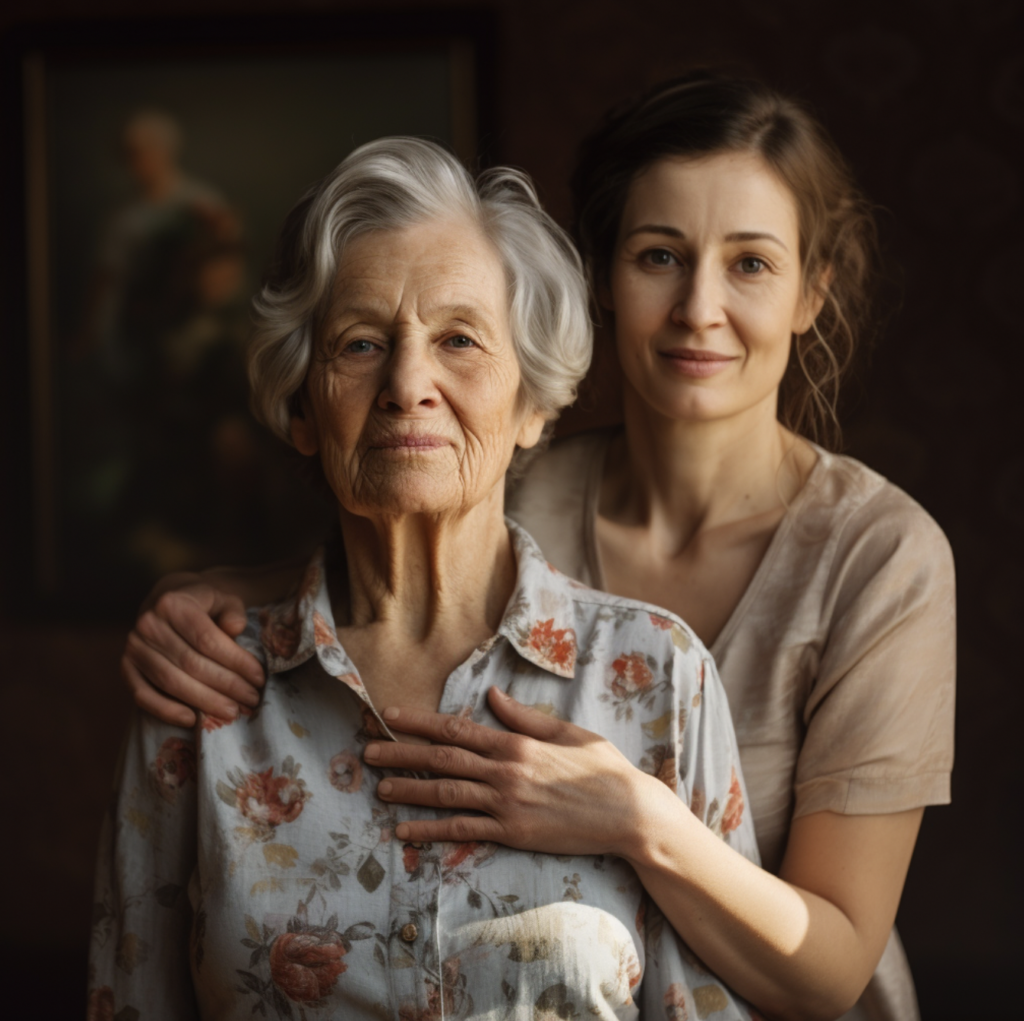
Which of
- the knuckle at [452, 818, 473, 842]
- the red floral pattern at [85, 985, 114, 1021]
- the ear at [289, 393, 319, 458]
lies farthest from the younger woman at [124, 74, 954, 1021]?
the red floral pattern at [85, 985, 114, 1021]

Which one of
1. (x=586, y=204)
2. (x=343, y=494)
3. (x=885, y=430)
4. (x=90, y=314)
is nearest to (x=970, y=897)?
(x=885, y=430)

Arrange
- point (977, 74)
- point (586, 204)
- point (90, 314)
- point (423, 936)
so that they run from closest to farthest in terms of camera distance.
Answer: point (423, 936) → point (586, 204) → point (977, 74) → point (90, 314)

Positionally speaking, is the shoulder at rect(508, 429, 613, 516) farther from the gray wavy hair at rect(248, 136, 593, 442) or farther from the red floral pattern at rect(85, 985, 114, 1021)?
the red floral pattern at rect(85, 985, 114, 1021)

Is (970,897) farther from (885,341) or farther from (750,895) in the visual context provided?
(750,895)

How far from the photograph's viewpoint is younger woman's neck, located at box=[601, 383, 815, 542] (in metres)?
1.86

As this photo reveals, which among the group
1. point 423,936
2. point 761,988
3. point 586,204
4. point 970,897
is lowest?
point 970,897

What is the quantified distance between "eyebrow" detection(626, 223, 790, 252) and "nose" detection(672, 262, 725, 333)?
56 mm

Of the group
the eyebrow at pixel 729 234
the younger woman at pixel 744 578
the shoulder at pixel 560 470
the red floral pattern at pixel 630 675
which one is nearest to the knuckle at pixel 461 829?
the younger woman at pixel 744 578

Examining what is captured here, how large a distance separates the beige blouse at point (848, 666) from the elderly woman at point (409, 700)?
8.3 inches

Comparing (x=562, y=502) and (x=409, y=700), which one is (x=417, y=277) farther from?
(x=562, y=502)

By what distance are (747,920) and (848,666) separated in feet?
1.34

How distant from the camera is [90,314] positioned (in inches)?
142

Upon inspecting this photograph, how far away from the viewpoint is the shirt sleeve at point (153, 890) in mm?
1432

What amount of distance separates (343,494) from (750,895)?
2.28 ft
